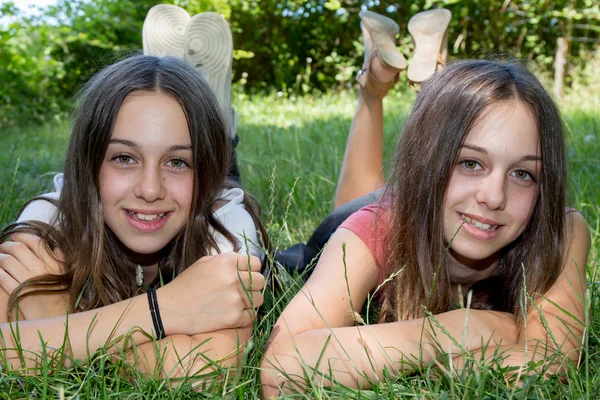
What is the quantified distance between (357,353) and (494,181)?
2.15 feet

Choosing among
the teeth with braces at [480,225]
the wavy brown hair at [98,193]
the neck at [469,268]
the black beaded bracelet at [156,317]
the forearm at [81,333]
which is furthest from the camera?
the neck at [469,268]

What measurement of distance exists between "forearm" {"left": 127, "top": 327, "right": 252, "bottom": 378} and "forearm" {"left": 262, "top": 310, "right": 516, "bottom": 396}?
124 mm

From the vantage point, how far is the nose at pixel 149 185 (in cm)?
212

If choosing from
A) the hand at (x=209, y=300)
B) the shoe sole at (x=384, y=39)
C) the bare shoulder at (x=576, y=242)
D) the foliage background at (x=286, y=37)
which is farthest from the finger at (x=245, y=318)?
the foliage background at (x=286, y=37)

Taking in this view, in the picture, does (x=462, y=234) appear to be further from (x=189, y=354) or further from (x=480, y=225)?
(x=189, y=354)

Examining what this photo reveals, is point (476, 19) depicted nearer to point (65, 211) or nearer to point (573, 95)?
point (573, 95)

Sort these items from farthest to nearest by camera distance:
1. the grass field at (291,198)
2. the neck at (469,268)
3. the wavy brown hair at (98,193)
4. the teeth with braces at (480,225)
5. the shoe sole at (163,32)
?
the shoe sole at (163,32) → the neck at (469,268) → the wavy brown hair at (98,193) → the teeth with braces at (480,225) → the grass field at (291,198)

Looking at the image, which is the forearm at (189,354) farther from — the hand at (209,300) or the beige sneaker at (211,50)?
the beige sneaker at (211,50)

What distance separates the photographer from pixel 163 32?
3.78 metres

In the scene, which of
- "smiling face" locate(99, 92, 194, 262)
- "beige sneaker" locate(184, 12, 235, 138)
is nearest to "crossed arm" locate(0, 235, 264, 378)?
"smiling face" locate(99, 92, 194, 262)

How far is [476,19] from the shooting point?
12.4 m

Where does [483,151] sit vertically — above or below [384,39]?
below

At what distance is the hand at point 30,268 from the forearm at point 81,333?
194mm

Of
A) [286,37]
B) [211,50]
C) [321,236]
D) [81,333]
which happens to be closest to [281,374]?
[81,333]
